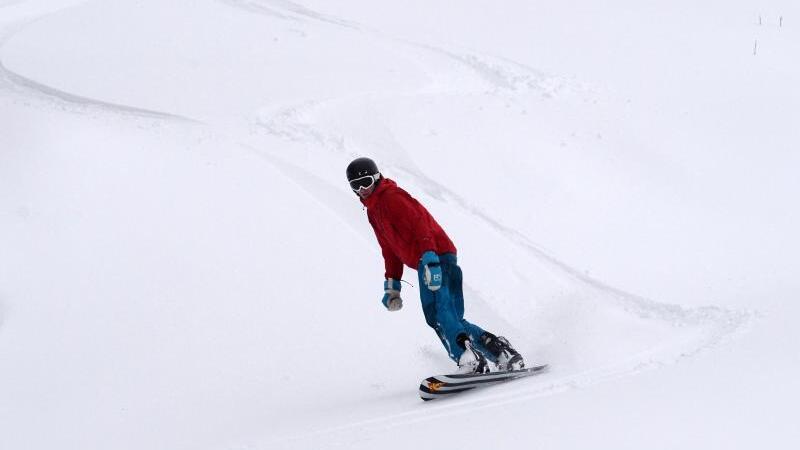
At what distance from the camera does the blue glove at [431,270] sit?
548cm

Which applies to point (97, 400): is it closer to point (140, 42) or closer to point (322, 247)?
point (322, 247)

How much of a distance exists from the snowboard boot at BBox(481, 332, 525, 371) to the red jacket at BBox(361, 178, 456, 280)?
2.20 ft

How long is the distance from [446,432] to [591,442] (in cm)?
76

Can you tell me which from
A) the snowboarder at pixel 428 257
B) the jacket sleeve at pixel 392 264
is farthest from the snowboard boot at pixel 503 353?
the jacket sleeve at pixel 392 264

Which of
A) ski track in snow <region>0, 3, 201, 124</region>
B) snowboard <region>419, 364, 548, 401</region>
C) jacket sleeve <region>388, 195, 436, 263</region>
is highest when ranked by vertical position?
jacket sleeve <region>388, 195, 436, 263</region>

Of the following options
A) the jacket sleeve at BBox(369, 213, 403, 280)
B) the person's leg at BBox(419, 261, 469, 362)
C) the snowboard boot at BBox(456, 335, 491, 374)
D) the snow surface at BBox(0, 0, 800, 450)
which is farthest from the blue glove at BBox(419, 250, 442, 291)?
the snow surface at BBox(0, 0, 800, 450)

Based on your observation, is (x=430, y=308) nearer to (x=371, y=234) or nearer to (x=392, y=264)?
(x=392, y=264)

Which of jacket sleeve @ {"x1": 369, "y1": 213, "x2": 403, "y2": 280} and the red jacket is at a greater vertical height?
the red jacket

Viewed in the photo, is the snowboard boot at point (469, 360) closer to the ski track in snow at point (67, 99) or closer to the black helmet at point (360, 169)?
the black helmet at point (360, 169)

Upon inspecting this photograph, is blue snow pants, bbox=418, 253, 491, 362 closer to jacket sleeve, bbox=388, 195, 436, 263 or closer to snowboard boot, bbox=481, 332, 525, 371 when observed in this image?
snowboard boot, bbox=481, 332, 525, 371

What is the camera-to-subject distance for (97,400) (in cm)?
596

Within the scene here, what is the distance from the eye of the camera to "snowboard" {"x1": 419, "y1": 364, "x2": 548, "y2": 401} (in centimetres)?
535

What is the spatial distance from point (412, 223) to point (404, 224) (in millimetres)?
58

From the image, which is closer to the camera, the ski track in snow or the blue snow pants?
the blue snow pants
